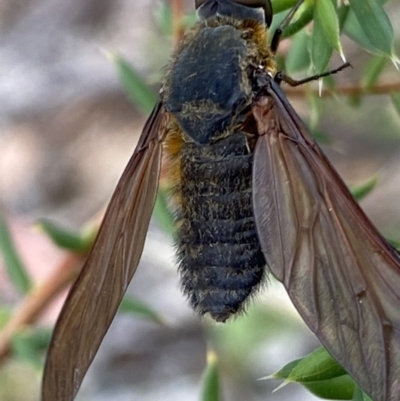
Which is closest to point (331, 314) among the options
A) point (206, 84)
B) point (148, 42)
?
point (206, 84)

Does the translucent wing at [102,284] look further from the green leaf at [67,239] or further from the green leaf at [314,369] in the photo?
the green leaf at [67,239]

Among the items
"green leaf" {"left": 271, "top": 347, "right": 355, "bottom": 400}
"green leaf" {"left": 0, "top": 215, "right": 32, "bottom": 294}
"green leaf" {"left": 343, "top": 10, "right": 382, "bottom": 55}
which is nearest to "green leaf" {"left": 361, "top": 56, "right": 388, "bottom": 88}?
"green leaf" {"left": 343, "top": 10, "right": 382, "bottom": 55}

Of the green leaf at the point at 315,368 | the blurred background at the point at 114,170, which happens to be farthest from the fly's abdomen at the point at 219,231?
the blurred background at the point at 114,170

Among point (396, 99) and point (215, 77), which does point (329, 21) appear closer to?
point (215, 77)

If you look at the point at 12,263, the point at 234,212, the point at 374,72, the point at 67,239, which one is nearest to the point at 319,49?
the point at 234,212

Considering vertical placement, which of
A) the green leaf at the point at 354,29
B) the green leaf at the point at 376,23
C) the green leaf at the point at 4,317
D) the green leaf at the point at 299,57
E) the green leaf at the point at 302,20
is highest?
the green leaf at the point at 299,57

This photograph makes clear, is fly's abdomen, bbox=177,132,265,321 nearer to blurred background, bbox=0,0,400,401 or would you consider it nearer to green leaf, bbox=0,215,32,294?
green leaf, bbox=0,215,32,294
